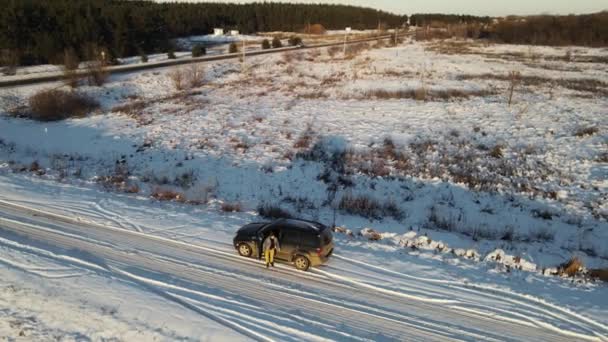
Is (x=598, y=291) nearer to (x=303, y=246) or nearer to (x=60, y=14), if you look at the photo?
(x=303, y=246)

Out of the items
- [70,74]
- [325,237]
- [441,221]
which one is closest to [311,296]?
[325,237]

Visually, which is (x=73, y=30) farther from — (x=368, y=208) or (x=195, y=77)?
(x=368, y=208)

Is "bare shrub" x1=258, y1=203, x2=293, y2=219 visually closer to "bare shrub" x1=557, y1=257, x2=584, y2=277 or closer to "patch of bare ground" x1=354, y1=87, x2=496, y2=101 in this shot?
"bare shrub" x1=557, y1=257, x2=584, y2=277

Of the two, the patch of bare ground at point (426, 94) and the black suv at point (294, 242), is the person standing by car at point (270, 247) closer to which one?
the black suv at point (294, 242)

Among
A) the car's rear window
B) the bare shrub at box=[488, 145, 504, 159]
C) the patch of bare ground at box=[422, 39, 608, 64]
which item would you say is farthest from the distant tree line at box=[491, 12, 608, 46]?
the car's rear window

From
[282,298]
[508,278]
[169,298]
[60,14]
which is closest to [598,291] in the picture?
[508,278]


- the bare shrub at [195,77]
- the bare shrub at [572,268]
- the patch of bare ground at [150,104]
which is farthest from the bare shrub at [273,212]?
the bare shrub at [195,77]

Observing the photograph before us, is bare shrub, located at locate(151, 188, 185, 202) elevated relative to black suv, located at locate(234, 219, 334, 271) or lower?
lower
